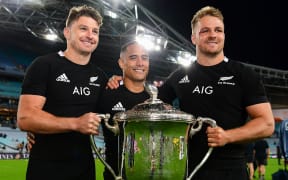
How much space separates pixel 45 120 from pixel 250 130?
1.11 m

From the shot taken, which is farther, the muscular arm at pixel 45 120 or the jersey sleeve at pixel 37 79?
the jersey sleeve at pixel 37 79

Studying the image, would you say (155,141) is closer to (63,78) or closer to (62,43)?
(63,78)

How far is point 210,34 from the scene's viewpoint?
2180 millimetres

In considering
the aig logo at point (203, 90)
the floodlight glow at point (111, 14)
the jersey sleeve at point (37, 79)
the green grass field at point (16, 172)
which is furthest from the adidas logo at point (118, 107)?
the floodlight glow at point (111, 14)

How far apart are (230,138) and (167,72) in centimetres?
2353

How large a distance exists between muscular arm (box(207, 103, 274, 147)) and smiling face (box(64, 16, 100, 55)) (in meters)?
1.09

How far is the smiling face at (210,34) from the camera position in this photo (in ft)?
7.16

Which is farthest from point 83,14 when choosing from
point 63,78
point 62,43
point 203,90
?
point 62,43

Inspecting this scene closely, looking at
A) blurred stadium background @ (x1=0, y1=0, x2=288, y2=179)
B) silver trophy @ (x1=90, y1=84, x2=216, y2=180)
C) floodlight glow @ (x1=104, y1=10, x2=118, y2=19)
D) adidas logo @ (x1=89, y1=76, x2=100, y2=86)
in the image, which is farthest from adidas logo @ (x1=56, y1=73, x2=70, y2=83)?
floodlight glow @ (x1=104, y1=10, x2=118, y2=19)

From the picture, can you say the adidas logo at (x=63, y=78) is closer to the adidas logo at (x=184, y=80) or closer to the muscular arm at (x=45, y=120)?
the muscular arm at (x=45, y=120)

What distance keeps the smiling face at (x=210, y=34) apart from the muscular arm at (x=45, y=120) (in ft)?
2.61

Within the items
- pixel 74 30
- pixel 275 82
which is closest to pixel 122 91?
pixel 74 30

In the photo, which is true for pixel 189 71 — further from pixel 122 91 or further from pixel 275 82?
pixel 275 82

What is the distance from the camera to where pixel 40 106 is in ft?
7.61
